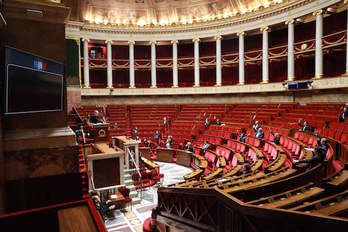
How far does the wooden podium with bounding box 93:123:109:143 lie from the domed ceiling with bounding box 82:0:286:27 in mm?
15568

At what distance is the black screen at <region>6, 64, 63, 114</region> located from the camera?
3.18m

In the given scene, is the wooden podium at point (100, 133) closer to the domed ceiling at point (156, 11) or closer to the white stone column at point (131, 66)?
the white stone column at point (131, 66)

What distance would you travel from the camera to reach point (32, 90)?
3.51 meters

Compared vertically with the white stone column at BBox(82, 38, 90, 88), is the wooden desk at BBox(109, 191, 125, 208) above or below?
below

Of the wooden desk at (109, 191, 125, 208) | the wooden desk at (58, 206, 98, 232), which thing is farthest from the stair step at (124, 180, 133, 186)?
the wooden desk at (58, 206, 98, 232)

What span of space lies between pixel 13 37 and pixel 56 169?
6.39 feet

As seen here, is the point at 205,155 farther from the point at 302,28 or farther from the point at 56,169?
the point at 302,28

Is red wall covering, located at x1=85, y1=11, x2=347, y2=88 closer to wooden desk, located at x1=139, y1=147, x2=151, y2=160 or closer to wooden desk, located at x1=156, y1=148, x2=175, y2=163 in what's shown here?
wooden desk, located at x1=156, y1=148, x2=175, y2=163

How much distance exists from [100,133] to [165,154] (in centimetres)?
539

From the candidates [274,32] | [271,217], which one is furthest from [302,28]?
[271,217]

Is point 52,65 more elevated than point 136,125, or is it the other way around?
point 52,65

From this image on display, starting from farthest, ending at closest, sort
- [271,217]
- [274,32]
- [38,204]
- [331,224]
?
[274,32], [38,204], [271,217], [331,224]

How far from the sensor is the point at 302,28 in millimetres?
19828

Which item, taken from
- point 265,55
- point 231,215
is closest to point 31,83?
point 231,215
